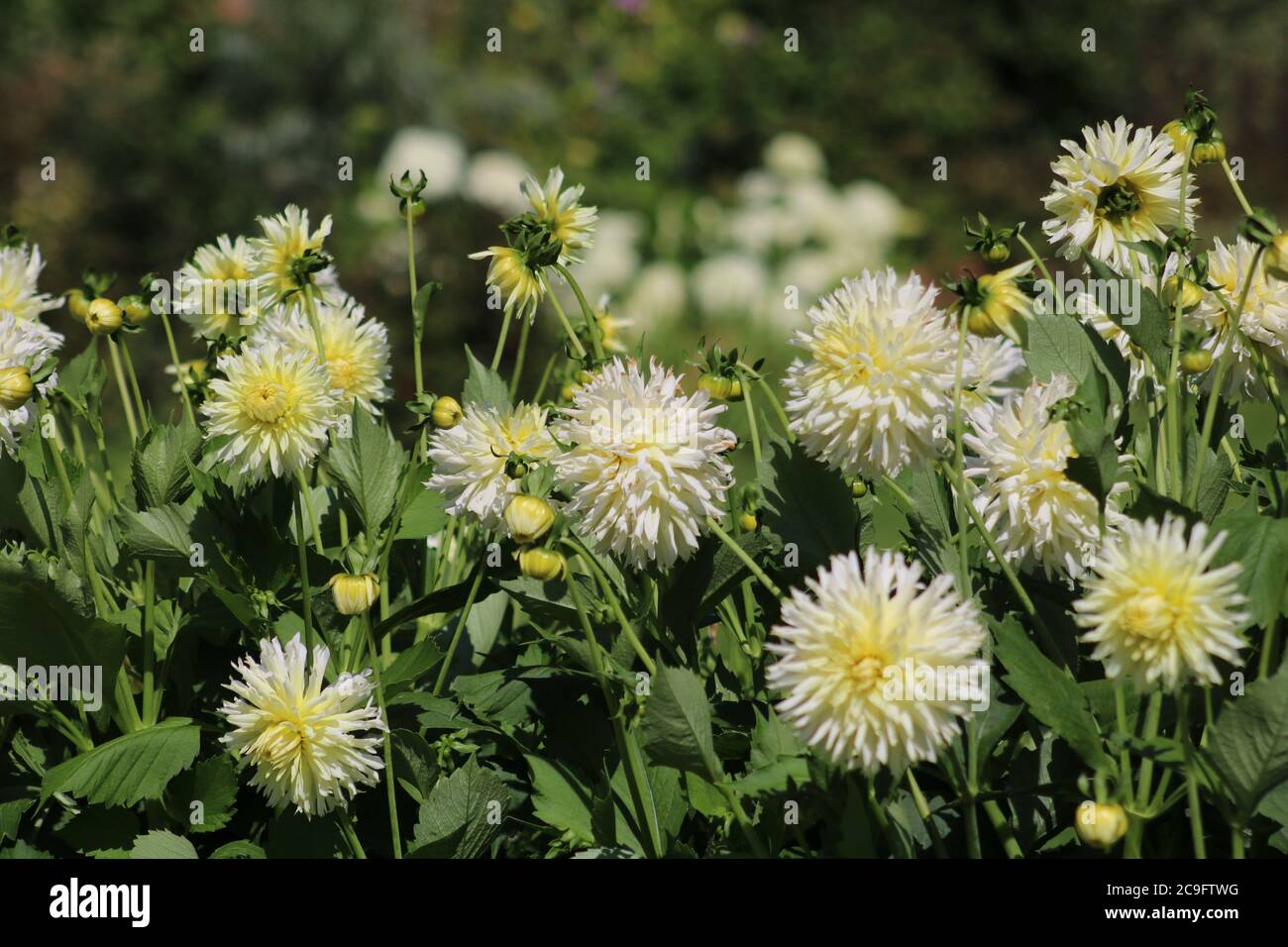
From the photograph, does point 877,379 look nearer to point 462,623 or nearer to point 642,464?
point 642,464

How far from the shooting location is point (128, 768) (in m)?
1.28

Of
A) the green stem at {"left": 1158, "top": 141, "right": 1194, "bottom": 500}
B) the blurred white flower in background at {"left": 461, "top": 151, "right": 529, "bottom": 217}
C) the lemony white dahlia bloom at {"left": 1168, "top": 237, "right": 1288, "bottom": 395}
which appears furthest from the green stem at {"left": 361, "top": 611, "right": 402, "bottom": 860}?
the blurred white flower in background at {"left": 461, "top": 151, "right": 529, "bottom": 217}

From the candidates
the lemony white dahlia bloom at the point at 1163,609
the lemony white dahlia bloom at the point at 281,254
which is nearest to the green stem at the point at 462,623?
the lemony white dahlia bloom at the point at 281,254

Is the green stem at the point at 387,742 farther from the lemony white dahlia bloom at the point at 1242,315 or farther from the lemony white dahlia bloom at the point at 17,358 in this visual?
the lemony white dahlia bloom at the point at 1242,315

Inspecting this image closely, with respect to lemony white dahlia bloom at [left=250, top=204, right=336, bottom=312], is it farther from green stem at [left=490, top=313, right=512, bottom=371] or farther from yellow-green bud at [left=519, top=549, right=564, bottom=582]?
yellow-green bud at [left=519, top=549, right=564, bottom=582]

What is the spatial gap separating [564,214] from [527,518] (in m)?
0.46

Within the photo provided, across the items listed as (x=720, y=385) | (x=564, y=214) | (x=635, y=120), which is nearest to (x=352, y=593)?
(x=720, y=385)

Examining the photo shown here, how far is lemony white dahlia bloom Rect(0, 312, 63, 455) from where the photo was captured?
135cm

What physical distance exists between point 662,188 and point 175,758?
245 inches

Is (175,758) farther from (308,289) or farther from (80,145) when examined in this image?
(80,145)

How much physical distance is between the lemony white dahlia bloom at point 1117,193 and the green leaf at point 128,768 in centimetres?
96

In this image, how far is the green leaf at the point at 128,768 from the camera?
1.26 metres

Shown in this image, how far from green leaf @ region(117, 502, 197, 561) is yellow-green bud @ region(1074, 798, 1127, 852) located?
866mm
